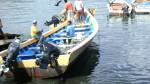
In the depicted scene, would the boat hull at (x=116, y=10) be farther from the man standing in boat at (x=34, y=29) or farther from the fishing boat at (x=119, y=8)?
the man standing in boat at (x=34, y=29)

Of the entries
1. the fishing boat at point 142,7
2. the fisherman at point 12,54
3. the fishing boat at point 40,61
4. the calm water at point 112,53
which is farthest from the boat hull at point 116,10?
the fisherman at point 12,54

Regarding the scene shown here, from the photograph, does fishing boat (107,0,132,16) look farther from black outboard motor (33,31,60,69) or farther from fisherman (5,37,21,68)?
fisherman (5,37,21,68)

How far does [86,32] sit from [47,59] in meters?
7.20

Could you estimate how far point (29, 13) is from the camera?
42625mm

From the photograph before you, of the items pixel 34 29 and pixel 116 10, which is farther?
pixel 116 10

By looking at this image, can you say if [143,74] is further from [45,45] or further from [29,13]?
A: [29,13]

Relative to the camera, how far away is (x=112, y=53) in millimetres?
23078

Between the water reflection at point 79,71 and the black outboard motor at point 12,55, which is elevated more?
the black outboard motor at point 12,55

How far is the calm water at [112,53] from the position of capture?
724 inches

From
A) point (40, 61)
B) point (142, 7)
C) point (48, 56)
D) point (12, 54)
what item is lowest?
point (40, 61)

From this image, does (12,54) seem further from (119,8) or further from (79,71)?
(119,8)

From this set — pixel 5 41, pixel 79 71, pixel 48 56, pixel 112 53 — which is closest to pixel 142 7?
pixel 112 53

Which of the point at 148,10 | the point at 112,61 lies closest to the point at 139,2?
the point at 148,10

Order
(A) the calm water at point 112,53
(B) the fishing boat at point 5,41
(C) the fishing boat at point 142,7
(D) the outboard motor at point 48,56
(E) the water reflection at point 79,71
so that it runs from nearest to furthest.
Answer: (D) the outboard motor at point 48,56, (E) the water reflection at point 79,71, (A) the calm water at point 112,53, (B) the fishing boat at point 5,41, (C) the fishing boat at point 142,7
